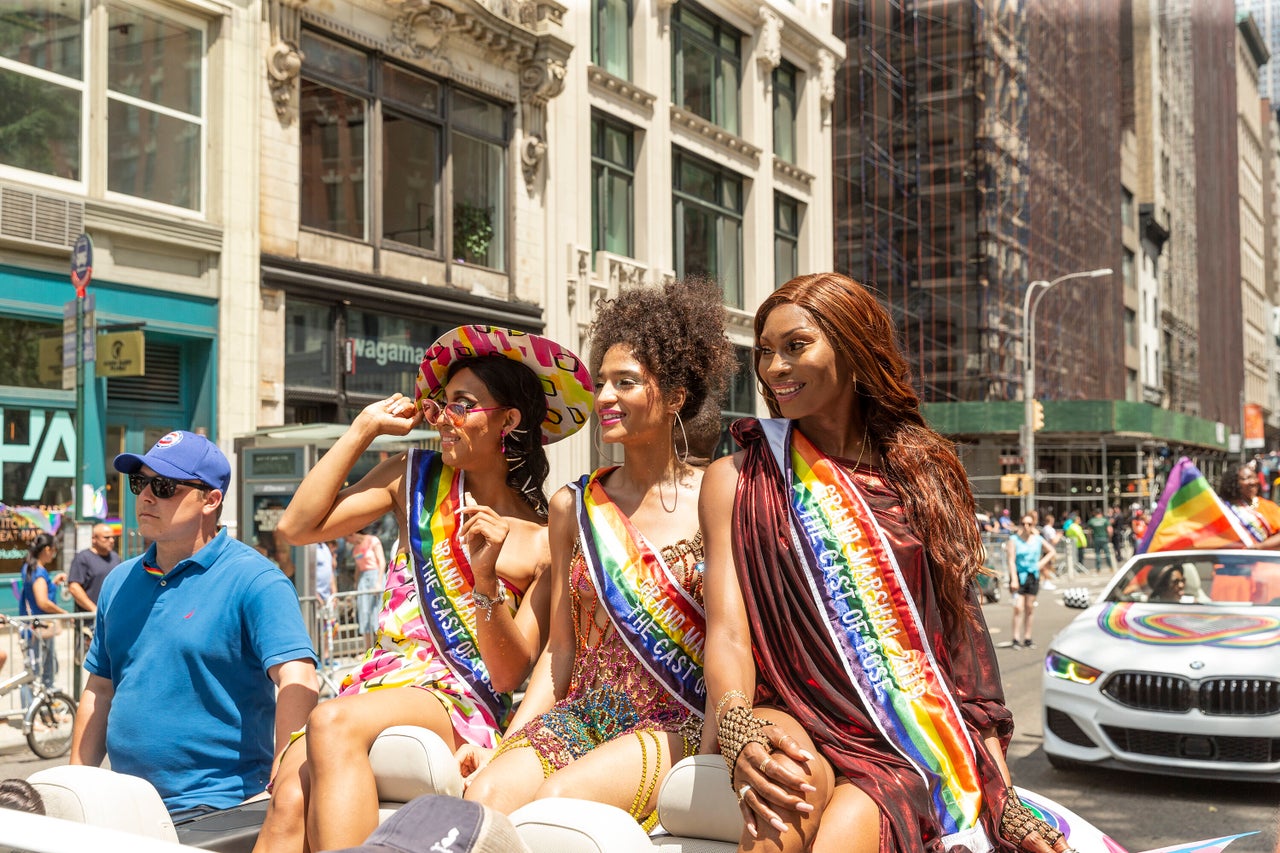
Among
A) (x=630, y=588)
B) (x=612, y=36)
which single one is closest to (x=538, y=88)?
(x=612, y=36)

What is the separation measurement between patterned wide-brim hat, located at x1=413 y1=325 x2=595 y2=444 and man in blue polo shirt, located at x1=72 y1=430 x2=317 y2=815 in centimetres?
72

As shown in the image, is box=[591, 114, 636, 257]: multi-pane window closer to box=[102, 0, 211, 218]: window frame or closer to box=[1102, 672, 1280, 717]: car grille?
box=[102, 0, 211, 218]: window frame

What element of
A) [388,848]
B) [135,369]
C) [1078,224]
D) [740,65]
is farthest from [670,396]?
[1078,224]

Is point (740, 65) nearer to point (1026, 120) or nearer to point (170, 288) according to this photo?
point (170, 288)

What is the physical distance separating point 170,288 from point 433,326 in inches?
193

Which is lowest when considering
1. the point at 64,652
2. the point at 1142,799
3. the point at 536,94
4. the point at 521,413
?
the point at 1142,799

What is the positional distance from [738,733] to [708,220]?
25.2 meters

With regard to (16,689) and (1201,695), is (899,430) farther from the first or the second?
(16,689)

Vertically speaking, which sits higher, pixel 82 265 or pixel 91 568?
pixel 82 265

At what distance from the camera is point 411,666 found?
11.5ft

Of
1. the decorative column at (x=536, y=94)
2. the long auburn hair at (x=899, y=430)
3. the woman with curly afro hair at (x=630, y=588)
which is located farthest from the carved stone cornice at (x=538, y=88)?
the long auburn hair at (x=899, y=430)

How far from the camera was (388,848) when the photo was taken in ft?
5.52

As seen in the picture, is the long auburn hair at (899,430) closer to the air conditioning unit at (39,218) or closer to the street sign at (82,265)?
the street sign at (82,265)

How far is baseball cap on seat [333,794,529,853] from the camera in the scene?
5.57 feet
